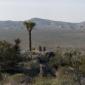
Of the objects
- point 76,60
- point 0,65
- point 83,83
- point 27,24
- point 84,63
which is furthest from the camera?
point 27,24

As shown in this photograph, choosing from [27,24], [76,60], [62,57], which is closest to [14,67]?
[62,57]

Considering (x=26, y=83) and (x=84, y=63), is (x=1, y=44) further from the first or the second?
(x=26, y=83)

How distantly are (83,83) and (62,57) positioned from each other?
60.1ft

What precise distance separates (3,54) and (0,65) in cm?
166

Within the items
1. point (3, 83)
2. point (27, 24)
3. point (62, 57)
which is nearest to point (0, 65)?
point (62, 57)

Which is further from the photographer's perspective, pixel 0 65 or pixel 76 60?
pixel 0 65

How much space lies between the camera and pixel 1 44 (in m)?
34.2

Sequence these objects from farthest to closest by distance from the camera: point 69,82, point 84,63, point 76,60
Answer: point 84,63, point 76,60, point 69,82

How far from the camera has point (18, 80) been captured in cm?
1781

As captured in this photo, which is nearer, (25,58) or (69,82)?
(69,82)

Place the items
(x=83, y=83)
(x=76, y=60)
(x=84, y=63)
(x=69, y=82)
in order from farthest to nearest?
(x=84, y=63), (x=76, y=60), (x=83, y=83), (x=69, y=82)

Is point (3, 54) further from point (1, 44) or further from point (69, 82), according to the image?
point (69, 82)

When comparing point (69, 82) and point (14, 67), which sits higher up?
point (69, 82)

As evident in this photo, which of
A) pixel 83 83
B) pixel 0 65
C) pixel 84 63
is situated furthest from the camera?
pixel 0 65
